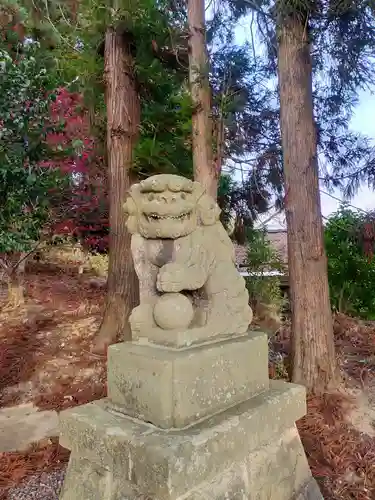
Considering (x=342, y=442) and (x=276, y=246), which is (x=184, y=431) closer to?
(x=342, y=442)

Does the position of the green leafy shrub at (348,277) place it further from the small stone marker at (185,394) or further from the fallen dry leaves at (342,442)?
the small stone marker at (185,394)

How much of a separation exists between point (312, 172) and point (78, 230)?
389 cm

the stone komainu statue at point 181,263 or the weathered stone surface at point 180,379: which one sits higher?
the stone komainu statue at point 181,263

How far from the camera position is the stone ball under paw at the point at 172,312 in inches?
62.7

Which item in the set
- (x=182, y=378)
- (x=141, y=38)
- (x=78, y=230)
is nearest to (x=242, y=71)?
(x=141, y=38)

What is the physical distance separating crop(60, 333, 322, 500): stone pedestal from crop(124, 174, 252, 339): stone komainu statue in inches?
4.4

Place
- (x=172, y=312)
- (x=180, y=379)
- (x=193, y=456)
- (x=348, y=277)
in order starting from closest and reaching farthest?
(x=193, y=456) → (x=180, y=379) → (x=172, y=312) → (x=348, y=277)

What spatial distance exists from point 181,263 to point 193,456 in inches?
28.5

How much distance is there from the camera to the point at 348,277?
6355mm

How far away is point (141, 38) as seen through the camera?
14.9ft

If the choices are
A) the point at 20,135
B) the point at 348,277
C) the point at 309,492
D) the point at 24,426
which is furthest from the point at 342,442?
the point at 348,277

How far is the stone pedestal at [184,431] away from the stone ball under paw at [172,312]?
103 millimetres

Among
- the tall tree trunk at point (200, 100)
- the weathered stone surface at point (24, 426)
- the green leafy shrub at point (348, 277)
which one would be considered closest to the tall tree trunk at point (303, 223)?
the tall tree trunk at point (200, 100)

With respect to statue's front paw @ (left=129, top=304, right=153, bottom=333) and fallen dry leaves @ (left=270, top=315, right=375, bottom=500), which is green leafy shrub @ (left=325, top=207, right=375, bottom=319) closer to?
fallen dry leaves @ (left=270, top=315, right=375, bottom=500)
